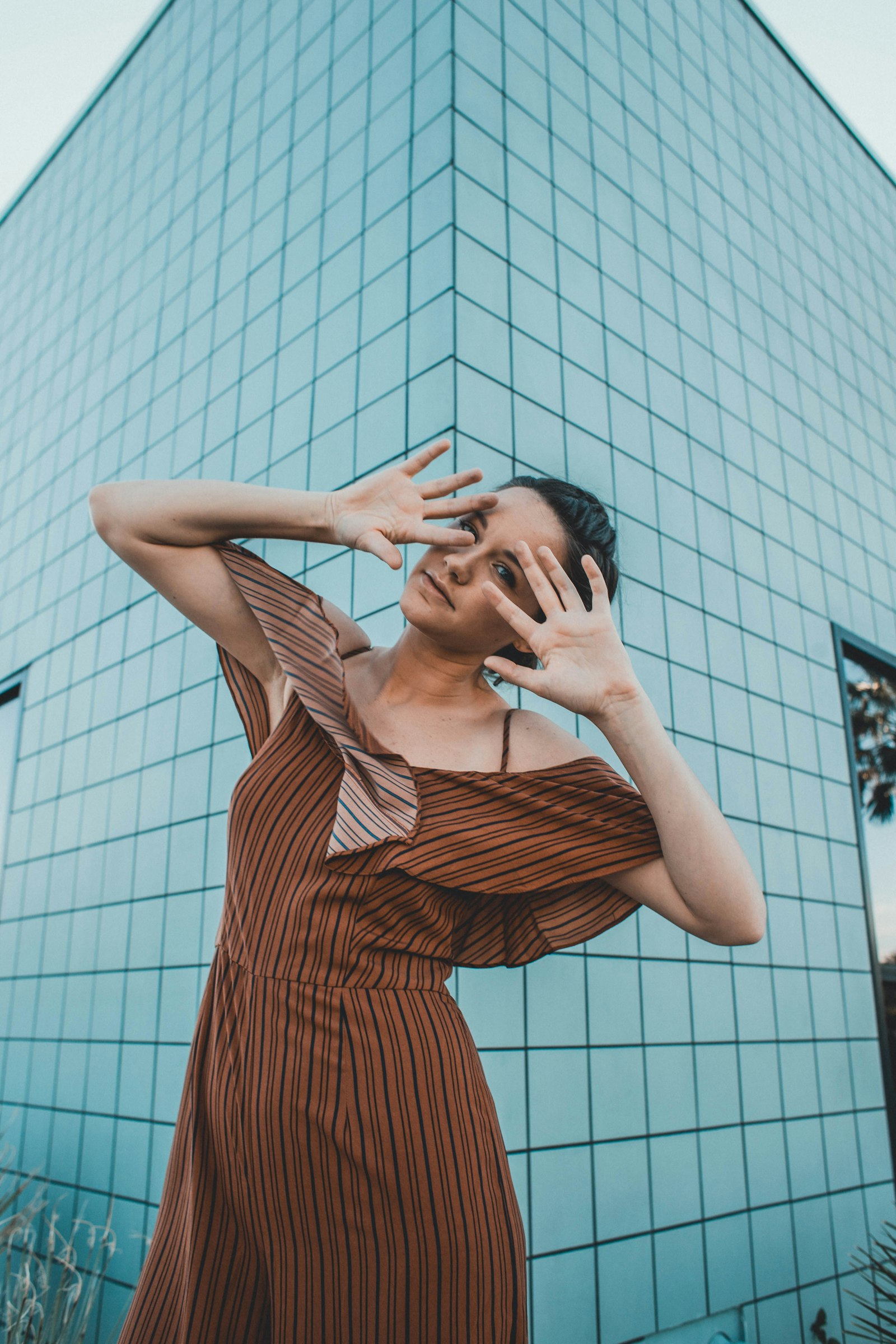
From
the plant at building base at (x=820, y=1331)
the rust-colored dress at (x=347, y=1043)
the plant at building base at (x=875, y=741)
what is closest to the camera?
the rust-colored dress at (x=347, y=1043)

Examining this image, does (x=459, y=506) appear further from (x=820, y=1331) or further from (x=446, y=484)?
(x=820, y=1331)

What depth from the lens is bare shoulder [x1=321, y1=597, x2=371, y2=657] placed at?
0.94 metres

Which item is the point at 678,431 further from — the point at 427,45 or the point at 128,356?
the point at 128,356

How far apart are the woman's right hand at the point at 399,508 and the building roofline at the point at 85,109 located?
368 cm

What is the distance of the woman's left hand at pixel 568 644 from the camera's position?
2.58 feet

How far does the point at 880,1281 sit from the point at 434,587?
2.23 metres

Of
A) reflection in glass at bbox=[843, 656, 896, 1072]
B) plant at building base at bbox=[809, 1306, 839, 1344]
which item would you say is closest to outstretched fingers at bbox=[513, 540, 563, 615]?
plant at building base at bbox=[809, 1306, 839, 1344]

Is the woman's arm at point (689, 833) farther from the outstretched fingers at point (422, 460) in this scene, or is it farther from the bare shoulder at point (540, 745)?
the outstretched fingers at point (422, 460)

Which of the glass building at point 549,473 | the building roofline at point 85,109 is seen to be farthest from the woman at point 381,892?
the building roofline at point 85,109

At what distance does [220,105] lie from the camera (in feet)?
9.62

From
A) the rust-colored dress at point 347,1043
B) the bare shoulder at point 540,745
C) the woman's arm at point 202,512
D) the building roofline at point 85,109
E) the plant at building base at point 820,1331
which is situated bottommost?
the plant at building base at point 820,1331

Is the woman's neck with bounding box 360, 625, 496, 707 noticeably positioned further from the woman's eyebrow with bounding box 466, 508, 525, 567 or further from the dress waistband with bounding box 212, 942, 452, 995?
the dress waistband with bounding box 212, 942, 452, 995

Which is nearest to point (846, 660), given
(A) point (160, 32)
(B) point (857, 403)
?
(B) point (857, 403)

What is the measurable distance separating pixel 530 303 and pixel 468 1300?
1.81 metres
